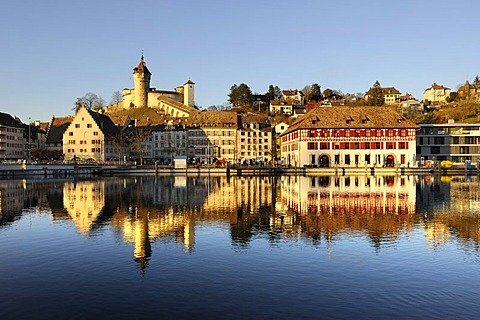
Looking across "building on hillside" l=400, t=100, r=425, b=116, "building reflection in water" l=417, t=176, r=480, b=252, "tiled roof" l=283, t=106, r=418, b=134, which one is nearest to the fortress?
"building on hillside" l=400, t=100, r=425, b=116

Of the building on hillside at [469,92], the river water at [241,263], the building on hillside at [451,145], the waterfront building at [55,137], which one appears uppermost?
the building on hillside at [469,92]

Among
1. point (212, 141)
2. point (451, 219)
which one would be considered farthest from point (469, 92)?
point (451, 219)

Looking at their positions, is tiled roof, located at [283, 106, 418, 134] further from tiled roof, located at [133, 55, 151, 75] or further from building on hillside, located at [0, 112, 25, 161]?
tiled roof, located at [133, 55, 151, 75]

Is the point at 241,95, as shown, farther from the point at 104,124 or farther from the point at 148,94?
the point at 104,124

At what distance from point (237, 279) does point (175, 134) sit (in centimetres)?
11405

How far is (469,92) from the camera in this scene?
177 meters

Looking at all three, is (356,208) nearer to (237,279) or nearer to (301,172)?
(237,279)

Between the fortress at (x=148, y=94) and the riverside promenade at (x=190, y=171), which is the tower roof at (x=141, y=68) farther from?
the riverside promenade at (x=190, y=171)

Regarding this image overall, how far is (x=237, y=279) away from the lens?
53.1 ft

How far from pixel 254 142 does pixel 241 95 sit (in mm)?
63928

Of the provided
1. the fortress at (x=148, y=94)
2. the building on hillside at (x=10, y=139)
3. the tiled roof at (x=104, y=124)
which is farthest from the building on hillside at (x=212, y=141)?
the fortress at (x=148, y=94)

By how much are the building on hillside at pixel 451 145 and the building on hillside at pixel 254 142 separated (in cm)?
3982

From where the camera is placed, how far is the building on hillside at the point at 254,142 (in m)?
127

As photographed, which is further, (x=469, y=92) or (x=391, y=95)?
(x=391, y=95)
